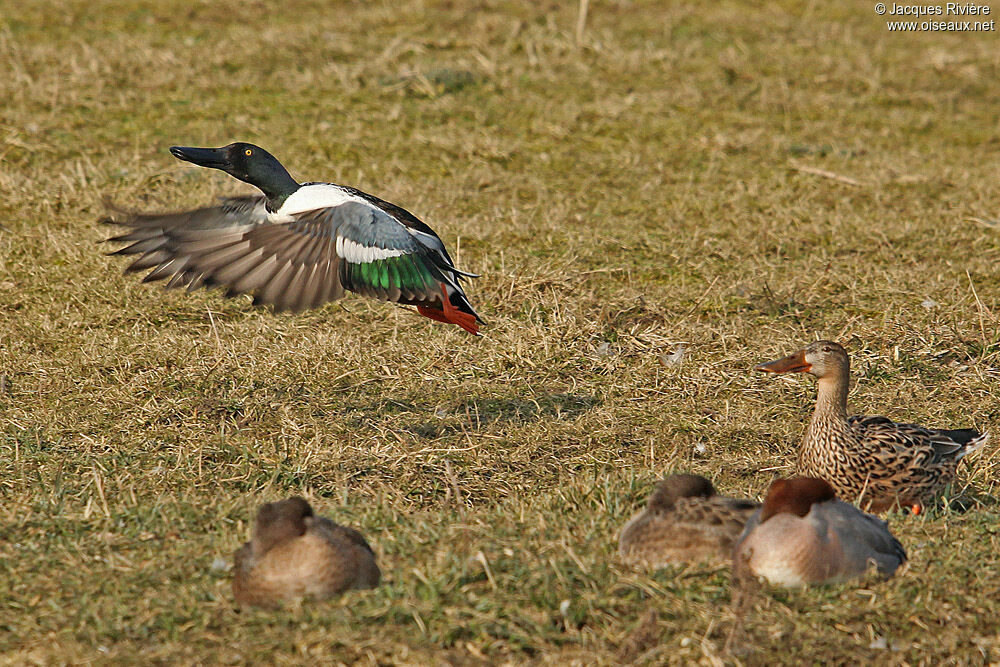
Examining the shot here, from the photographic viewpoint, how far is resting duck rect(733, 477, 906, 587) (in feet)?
11.8

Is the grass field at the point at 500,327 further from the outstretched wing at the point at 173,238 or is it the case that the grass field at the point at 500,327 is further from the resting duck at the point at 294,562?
the outstretched wing at the point at 173,238

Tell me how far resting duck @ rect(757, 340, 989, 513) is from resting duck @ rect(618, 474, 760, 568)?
3.02 feet

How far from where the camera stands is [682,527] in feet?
12.4

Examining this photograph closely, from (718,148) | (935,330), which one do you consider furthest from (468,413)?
(718,148)

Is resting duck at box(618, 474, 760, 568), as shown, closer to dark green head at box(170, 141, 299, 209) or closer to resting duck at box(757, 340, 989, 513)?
resting duck at box(757, 340, 989, 513)

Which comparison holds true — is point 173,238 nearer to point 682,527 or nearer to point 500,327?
point 500,327

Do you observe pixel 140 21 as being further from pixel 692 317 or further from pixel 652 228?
pixel 692 317

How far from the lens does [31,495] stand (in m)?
4.30

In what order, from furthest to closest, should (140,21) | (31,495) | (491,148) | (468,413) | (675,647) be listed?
(140,21), (491,148), (468,413), (31,495), (675,647)

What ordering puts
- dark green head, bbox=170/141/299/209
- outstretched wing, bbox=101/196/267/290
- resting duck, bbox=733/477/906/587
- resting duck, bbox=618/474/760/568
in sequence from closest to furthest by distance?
resting duck, bbox=733/477/906/587
resting duck, bbox=618/474/760/568
outstretched wing, bbox=101/196/267/290
dark green head, bbox=170/141/299/209

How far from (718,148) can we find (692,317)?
10.5 feet

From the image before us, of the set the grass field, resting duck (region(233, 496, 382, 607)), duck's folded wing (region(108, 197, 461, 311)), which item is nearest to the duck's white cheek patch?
duck's folded wing (region(108, 197, 461, 311))

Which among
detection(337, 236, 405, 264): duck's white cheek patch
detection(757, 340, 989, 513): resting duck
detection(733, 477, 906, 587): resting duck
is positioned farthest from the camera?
detection(337, 236, 405, 264): duck's white cheek patch

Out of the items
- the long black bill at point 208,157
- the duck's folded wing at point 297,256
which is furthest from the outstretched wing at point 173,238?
the long black bill at point 208,157
